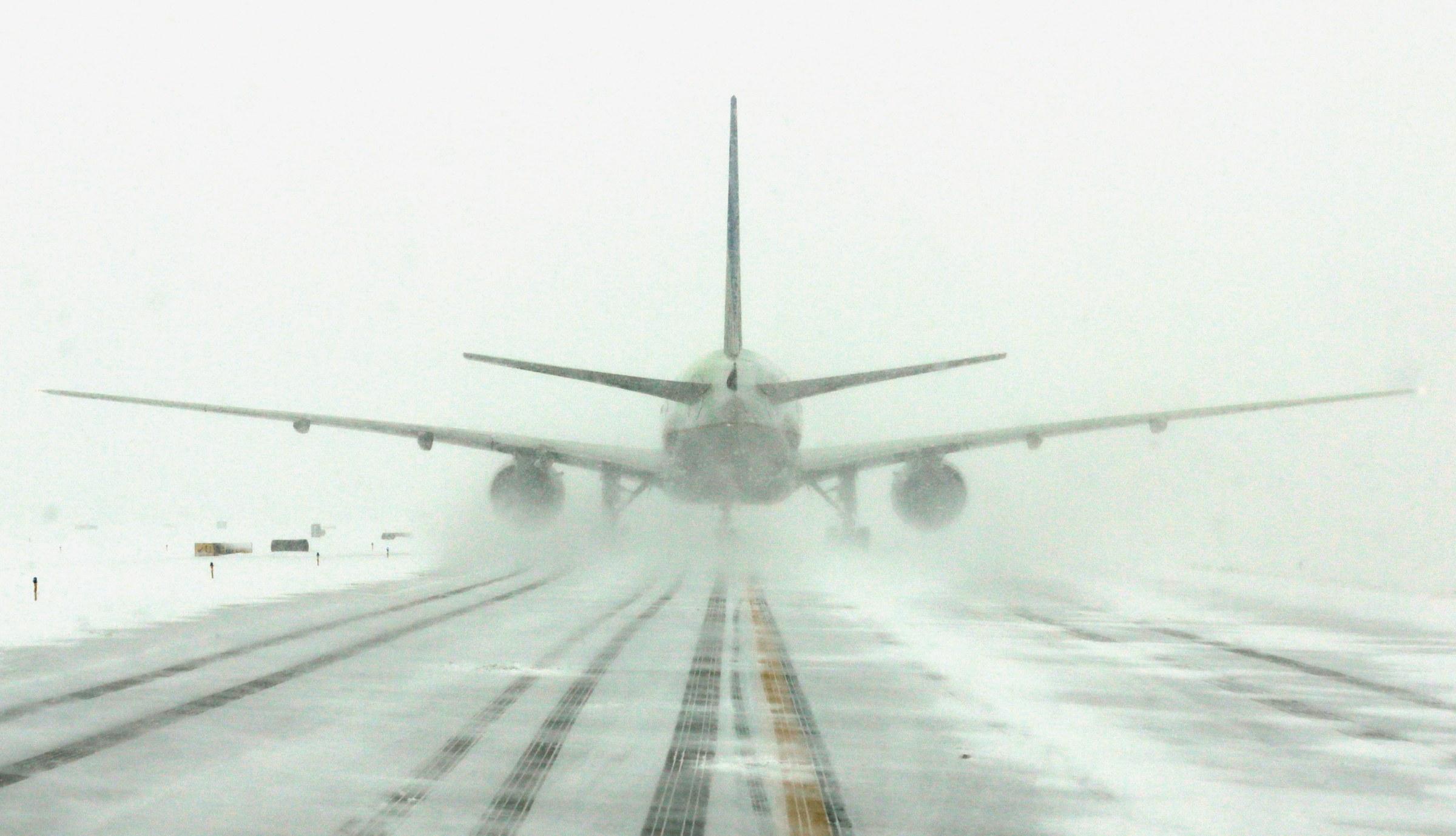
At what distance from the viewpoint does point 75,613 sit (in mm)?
20531

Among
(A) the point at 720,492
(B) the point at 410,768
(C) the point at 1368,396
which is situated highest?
(C) the point at 1368,396

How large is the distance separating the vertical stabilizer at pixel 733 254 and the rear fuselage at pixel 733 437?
2.08 meters

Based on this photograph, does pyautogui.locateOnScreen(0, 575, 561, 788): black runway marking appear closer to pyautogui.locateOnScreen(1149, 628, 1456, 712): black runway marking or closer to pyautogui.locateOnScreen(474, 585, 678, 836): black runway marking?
pyautogui.locateOnScreen(474, 585, 678, 836): black runway marking

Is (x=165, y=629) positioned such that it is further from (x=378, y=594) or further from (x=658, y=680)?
(x=658, y=680)

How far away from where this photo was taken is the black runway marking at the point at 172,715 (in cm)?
867

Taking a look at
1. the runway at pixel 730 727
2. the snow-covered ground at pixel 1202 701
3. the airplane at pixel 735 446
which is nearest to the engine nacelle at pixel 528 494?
the airplane at pixel 735 446

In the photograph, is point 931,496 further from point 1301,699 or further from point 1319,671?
point 1301,699

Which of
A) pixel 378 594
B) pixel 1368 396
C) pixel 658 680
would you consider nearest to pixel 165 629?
pixel 378 594

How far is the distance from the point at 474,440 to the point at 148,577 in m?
10.4

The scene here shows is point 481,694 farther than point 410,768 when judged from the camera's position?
Yes

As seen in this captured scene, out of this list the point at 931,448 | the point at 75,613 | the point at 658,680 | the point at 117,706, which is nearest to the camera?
the point at 117,706

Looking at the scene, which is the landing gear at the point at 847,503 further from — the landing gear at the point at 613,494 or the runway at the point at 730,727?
the runway at the point at 730,727

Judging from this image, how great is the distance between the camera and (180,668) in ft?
45.4

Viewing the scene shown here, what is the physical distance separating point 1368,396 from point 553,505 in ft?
71.8
